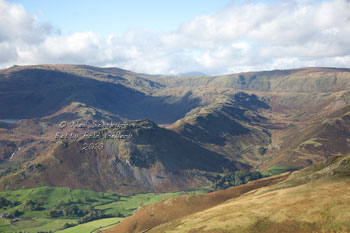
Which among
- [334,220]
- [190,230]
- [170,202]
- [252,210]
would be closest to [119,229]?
[170,202]

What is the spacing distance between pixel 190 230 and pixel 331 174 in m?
63.7

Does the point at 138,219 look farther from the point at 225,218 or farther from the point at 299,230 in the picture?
the point at 299,230

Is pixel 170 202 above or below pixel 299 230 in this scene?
below

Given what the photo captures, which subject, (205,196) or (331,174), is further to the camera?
(205,196)

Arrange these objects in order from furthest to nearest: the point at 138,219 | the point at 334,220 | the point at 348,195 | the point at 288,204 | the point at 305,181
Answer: the point at 138,219
the point at 305,181
the point at 288,204
the point at 348,195
the point at 334,220

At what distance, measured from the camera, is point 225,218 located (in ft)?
384

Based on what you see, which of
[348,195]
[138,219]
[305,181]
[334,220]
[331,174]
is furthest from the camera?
[138,219]

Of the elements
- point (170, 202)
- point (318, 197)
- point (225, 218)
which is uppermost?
point (318, 197)

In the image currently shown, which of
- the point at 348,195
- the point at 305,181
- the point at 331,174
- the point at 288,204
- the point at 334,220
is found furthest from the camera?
the point at 305,181

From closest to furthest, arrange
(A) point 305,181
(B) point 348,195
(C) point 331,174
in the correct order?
(B) point 348,195 → (C) point 331,174 → (A) point 305,181

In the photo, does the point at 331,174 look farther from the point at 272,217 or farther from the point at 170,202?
the point at 170,202

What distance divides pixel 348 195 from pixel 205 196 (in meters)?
103

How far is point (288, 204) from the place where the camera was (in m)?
113

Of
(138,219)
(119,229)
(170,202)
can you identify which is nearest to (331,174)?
(170,202)
